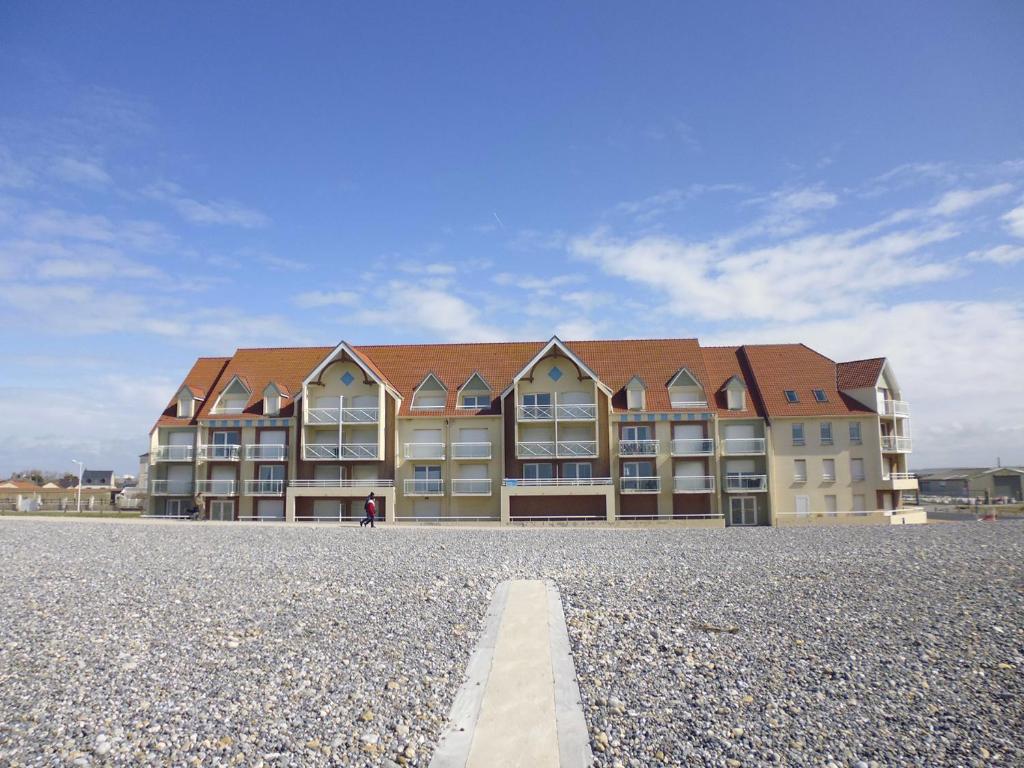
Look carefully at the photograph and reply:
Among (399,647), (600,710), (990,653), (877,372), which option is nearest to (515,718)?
(600,710)

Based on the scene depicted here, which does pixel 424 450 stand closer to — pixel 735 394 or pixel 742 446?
pixel 742 446

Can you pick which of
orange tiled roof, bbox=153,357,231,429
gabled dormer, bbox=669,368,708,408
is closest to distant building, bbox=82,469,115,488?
orange tiled roof, bbox=153,357,231,429

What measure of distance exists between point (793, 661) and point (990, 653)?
2994mm

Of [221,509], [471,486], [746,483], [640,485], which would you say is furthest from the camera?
[221,509]

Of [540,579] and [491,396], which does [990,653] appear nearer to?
[540,579]

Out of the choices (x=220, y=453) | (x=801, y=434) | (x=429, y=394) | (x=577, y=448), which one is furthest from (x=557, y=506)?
(x=220, y=453)

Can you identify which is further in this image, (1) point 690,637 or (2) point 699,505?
(2) point 699,505

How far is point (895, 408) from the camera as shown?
144 feet

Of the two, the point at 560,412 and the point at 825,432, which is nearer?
the point at 560,412

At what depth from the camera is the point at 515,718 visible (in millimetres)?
7805

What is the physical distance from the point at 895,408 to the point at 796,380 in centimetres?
609

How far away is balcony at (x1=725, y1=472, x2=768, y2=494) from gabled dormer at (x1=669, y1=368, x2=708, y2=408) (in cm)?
462

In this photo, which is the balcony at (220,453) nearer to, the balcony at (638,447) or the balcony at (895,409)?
the balcony at (638,447)

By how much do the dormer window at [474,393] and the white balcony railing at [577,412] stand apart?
14.6 ft
